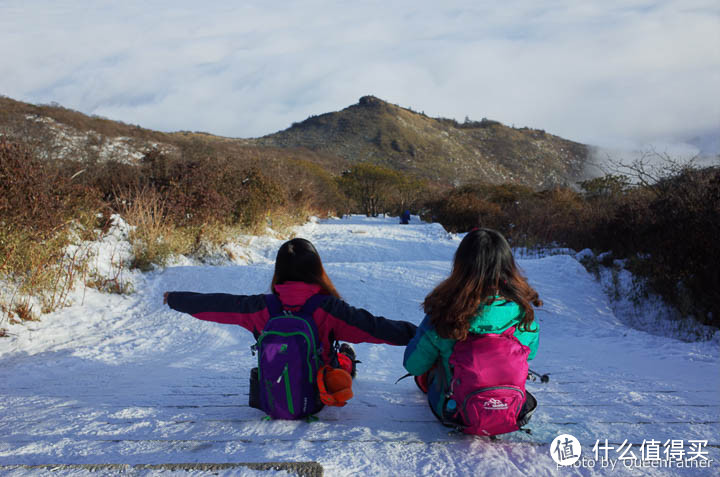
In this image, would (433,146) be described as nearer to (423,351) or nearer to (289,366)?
(423,351)

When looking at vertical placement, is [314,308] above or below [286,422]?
above

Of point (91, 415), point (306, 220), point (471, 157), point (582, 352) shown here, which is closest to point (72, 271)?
point (91, 415)

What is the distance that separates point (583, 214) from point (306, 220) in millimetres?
9298

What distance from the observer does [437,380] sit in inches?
91.4

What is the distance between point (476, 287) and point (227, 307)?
1.45 metres

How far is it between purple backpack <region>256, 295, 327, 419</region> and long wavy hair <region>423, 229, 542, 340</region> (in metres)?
0.67

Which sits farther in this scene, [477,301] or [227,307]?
[227,307]

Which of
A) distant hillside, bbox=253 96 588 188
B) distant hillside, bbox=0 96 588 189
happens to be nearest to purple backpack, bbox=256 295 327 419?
distant hillside, bbox=0 96 588 189

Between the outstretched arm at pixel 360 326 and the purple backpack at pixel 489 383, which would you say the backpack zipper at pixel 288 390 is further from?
the purple backpack at pixel 489 383

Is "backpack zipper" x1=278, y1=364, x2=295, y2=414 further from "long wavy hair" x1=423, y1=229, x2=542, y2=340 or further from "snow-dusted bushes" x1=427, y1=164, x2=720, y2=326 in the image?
"snow-dusted bushes" x1=427, y1=164, x2=720, y2=326

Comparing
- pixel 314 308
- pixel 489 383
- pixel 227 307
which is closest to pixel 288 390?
pixel 314 308

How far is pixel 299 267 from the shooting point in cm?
245

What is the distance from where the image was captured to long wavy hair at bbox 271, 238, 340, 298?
2451 mm

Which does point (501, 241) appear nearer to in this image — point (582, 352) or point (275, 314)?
point (275, 314)
